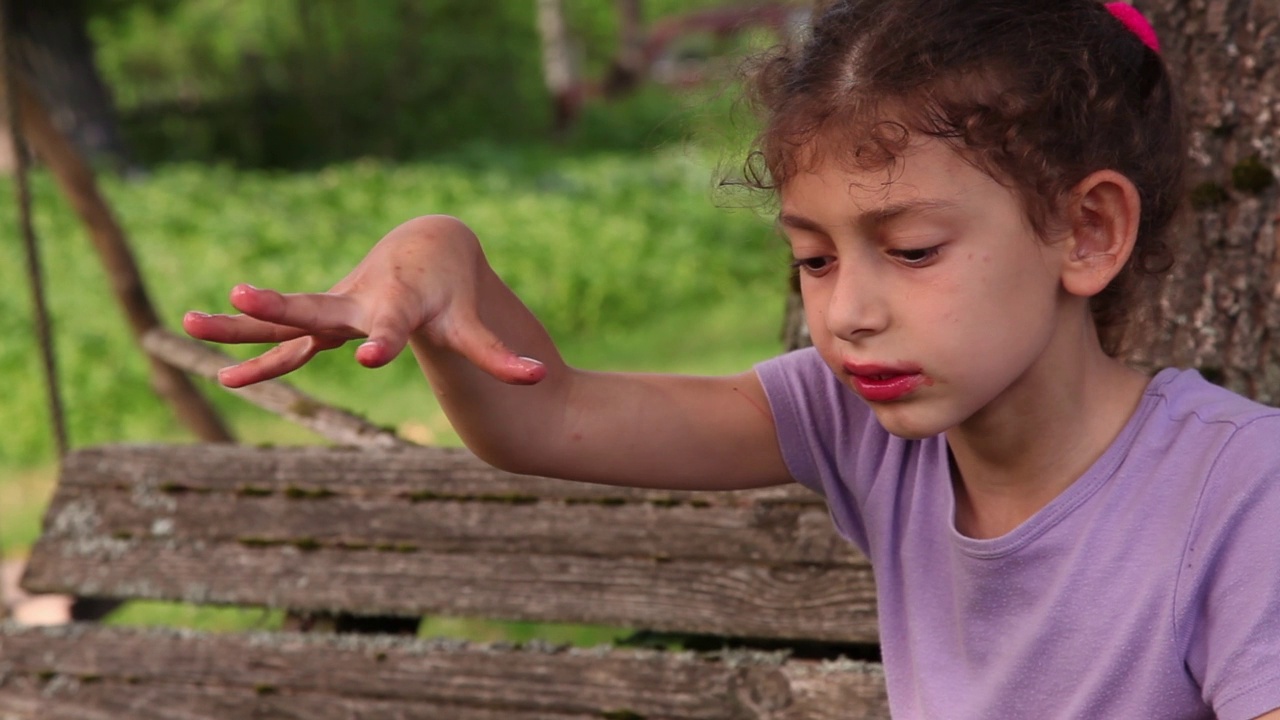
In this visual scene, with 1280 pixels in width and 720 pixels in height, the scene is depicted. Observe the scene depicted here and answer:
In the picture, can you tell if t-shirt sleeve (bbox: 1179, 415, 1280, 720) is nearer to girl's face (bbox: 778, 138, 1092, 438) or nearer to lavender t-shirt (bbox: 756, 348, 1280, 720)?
lavender t-shirt (bbox: 756, 348, 1280, 720)

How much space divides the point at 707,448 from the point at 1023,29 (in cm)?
68

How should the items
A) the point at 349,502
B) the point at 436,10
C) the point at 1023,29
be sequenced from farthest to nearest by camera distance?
the point at 436,10, the point at 349,502, the point at 1023,29

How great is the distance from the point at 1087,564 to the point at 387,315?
0.85m

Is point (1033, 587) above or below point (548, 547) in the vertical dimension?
above

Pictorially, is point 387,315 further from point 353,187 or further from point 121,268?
point 353,187

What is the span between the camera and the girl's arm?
153 cm

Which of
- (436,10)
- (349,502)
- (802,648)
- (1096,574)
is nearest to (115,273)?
(349,502)

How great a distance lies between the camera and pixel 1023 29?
5.69 ft

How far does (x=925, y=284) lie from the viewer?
166cm

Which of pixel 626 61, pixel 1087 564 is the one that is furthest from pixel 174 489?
pixel 626 61

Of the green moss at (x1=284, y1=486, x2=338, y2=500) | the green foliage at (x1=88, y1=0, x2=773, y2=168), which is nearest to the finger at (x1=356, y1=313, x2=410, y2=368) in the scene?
the green moss at (x1=284, y1=486, x2=338, y2=500)

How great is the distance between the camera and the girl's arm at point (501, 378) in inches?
60.1

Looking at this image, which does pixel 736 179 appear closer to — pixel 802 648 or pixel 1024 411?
pixel 1024 411

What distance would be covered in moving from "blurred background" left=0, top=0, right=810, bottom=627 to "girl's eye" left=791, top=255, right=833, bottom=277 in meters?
0.25
